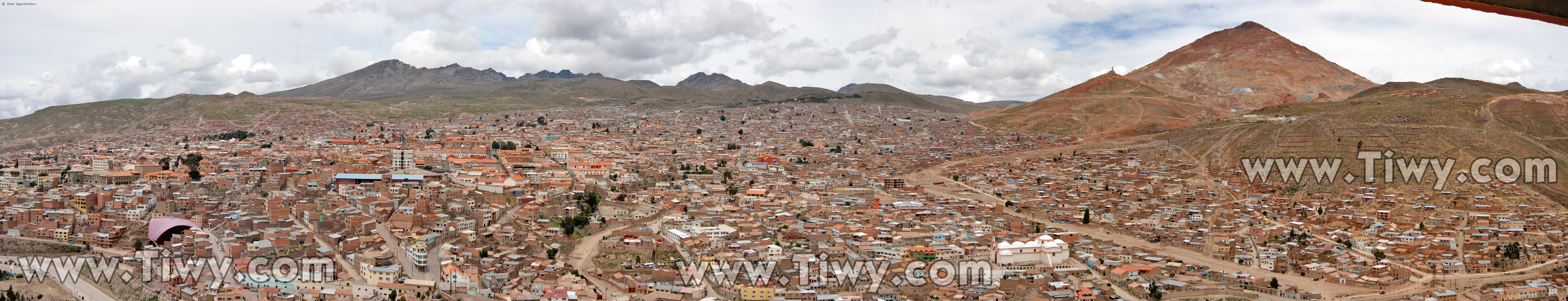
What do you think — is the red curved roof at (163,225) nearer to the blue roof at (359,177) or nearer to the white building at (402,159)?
the blue roof at (359,177)

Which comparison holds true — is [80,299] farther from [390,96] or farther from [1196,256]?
[390,96]

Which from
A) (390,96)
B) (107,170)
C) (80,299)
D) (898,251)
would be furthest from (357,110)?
(898,251)

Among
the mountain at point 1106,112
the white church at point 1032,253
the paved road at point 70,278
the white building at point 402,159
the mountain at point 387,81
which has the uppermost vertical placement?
the mountain at point 387,81

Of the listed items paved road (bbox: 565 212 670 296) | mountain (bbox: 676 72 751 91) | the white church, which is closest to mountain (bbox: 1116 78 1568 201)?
the white church

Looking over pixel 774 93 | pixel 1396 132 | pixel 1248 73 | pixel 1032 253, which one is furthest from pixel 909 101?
pixel 1032 253

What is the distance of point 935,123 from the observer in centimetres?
4691

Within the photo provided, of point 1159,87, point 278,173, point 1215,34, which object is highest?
point 1215,34

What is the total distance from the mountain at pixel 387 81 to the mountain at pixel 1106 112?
49.7m

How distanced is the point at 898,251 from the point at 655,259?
156 inches

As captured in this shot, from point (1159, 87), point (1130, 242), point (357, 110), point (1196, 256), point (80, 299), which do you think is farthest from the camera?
point (357, 110)

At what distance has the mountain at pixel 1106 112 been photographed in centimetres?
3688

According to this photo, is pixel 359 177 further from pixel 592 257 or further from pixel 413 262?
pixel 592 257

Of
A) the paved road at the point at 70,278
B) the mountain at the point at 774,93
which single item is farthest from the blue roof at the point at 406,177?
the mountain at the point at 774,93

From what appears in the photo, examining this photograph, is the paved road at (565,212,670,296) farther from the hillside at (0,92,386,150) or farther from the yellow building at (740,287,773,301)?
the hillside at (0,92,386,150)
